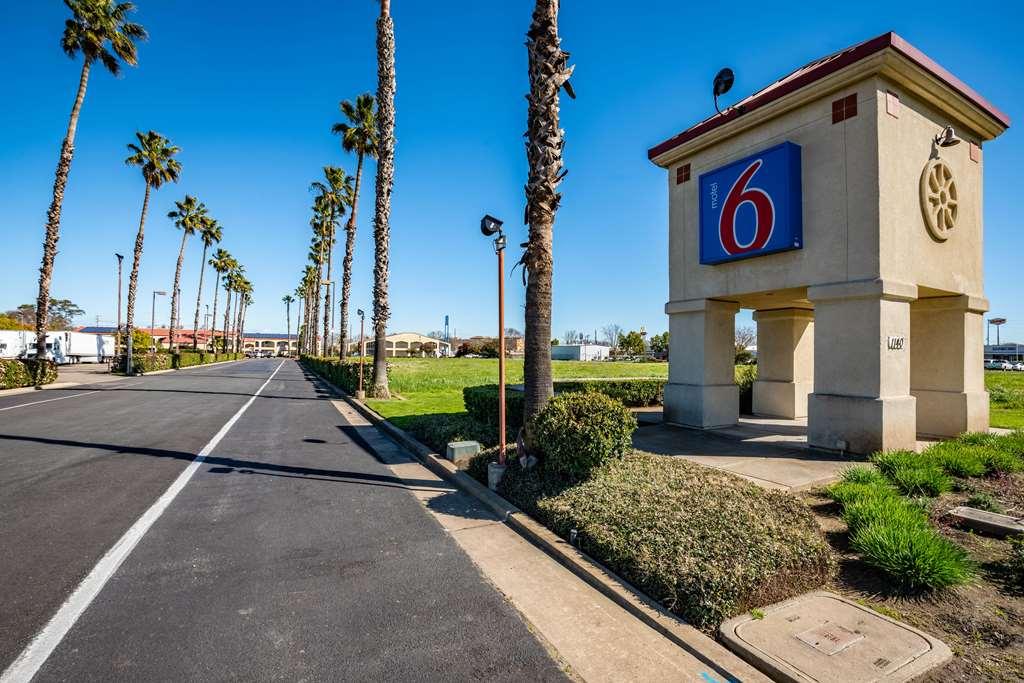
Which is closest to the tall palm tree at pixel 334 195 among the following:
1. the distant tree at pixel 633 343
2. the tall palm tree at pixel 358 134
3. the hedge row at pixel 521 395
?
the tall palm tree at pixel 358 134

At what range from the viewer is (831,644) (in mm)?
3242

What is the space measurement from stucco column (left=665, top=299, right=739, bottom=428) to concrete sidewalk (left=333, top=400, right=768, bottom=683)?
678 centimetres

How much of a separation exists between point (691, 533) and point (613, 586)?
0.91 m

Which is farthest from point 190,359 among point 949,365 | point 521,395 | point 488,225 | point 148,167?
point 949,365

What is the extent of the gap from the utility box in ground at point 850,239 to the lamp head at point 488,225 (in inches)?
221

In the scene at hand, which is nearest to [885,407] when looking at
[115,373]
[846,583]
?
[846,583]

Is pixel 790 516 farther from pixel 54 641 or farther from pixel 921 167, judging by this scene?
pixel 921 167

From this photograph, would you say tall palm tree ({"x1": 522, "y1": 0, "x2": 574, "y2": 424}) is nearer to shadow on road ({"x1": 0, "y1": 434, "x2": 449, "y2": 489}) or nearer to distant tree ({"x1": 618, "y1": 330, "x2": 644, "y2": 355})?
shadow on road ({"x1": 0, "y1": 434, "x2": 449, "y2": 489})

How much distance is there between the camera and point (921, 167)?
885 centimetres

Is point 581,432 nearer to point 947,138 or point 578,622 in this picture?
point 578,622

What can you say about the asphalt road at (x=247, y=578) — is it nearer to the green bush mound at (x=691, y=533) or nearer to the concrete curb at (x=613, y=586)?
the concrete curb at (x=613, y=586)

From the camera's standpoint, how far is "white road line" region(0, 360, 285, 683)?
3.08 m

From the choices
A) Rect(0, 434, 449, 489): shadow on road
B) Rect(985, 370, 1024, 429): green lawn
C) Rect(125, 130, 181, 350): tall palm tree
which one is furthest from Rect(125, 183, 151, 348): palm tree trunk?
Rect(985, 370, 1024, 429): green lawn

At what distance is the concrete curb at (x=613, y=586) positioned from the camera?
319 cm
